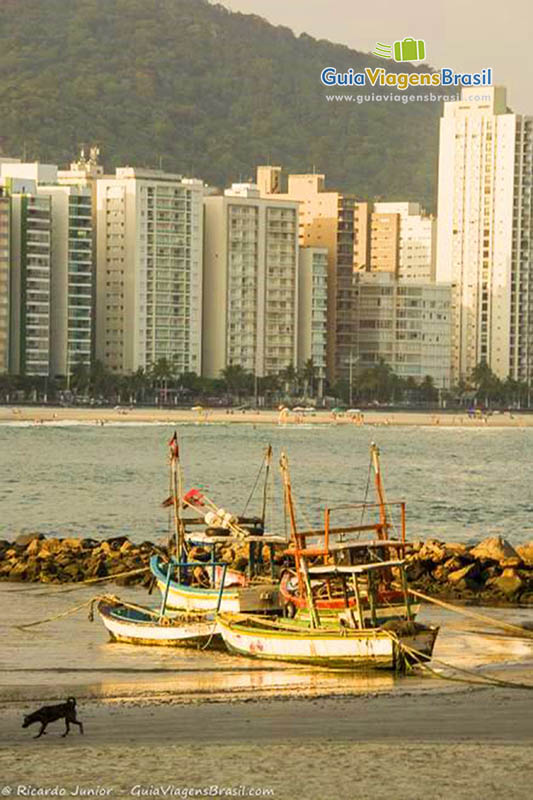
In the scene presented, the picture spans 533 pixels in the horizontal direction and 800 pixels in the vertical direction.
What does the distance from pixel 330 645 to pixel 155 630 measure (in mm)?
3929

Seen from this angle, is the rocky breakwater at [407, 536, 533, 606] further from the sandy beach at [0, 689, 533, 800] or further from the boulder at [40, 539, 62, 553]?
the sandy beach at [0, 689, 533, 800]

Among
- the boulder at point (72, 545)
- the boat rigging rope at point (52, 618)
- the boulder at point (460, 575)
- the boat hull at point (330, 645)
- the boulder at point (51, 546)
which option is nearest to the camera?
the boat hull at point (330, 645)

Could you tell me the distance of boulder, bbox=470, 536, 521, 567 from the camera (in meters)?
39.7

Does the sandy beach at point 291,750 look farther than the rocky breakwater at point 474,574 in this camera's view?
No

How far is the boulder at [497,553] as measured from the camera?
130 ft

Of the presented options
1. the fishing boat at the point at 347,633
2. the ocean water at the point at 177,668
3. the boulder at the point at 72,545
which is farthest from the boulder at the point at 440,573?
the fishing boat at the point at 347,633

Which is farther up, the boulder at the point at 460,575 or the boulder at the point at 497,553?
the boulder at the point at 497,553

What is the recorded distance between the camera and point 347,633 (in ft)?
87.1

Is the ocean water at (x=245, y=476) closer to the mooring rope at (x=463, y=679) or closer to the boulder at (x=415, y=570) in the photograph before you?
the boulder at (x=415, y=570)

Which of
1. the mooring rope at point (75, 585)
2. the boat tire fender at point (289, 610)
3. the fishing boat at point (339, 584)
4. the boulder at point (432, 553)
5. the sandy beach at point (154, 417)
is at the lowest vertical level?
the sandy beach at point (154, 417)

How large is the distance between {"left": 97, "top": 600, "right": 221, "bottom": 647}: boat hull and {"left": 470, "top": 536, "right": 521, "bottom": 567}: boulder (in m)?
11.1

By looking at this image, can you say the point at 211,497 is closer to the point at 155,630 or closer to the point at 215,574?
the point at 215,574

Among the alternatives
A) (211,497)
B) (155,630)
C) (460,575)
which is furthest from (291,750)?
(211,497)

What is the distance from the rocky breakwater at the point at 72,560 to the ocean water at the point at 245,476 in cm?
1052
